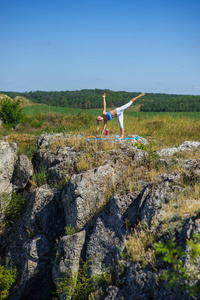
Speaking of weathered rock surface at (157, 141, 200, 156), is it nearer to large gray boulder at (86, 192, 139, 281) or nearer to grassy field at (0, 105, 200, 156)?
grassy field at (0, 105, 200, 156)

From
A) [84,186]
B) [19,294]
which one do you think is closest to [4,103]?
[84,186]

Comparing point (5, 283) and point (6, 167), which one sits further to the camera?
point (6, 167)

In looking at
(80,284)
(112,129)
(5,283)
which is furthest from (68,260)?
(112,129)

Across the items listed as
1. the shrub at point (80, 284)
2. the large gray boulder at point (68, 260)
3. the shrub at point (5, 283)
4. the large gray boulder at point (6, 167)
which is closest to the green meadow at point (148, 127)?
the large gray boulder at point (6, 167)

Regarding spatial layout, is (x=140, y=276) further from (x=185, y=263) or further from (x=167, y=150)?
(x=167, y=150)

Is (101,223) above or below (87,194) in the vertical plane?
below

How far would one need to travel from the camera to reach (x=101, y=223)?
267 inches

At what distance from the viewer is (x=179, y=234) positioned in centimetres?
502

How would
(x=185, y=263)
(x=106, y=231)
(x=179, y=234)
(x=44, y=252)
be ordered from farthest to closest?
1. (x=44, y=252)
2. (x=106, y=231)
3. (x=179, y=234)
4. (x=185, y=263)

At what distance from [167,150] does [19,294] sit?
273 inches

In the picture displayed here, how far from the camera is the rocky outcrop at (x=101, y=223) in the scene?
523cm

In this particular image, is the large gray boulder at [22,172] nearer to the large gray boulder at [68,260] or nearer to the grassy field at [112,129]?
the grassy field at [112,129]

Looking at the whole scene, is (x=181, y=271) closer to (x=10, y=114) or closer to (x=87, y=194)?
(x=87, y=194)

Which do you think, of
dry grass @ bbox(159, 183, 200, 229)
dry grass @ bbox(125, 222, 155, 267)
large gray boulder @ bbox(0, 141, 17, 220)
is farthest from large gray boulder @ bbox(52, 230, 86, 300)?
large gray boulder @ bbox(0, 141, 17, 220)
